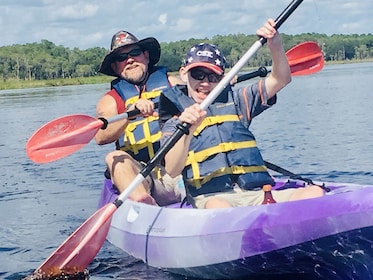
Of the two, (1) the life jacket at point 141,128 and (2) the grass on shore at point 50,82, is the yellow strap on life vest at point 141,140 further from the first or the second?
(2) the grass on shore at point 50,82

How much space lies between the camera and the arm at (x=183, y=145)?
4156 mm

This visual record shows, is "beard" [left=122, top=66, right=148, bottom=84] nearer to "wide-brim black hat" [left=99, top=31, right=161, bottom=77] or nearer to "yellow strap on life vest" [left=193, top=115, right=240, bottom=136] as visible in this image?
"wide-brim black hat" [left=99, top=31, right=161, bottom=77]

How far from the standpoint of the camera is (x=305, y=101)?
2061cm

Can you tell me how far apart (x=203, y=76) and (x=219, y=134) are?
40 centimetres

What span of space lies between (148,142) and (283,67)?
1501mm

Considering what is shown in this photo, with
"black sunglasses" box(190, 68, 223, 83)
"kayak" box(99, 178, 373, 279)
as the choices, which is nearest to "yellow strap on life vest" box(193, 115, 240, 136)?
"black sunglasses" box(190, 68, 223, 83)

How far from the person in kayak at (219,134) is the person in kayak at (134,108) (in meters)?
0.66

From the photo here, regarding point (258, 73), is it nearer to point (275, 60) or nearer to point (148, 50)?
point (148, 50)

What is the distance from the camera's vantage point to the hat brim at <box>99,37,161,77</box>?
5.77 m

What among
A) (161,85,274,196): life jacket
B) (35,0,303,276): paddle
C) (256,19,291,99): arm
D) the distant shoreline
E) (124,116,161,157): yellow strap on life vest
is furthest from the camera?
the distant shoreline

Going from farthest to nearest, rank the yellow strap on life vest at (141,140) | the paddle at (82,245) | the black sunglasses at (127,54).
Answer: the black sunglasses at (127,54)
the yellow strap on life vest at (141,140)
the paddle at (82,245)

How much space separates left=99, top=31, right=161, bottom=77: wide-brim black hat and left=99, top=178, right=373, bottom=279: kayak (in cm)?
155

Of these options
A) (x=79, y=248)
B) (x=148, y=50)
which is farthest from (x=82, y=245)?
(x=148, y=50)

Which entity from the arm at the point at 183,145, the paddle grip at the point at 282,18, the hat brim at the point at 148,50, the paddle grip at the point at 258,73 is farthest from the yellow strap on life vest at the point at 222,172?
the hat brim at the point at 148,50
